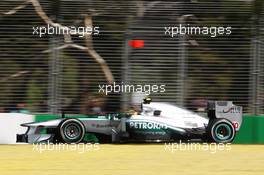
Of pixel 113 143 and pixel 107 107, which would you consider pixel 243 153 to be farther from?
pixel 107 107

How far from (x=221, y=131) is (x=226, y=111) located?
0.64 m

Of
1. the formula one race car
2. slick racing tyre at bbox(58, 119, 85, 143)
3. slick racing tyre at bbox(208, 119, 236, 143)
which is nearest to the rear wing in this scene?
the formula one race car

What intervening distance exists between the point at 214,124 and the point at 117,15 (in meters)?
3.93

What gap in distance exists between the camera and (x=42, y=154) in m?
13.4

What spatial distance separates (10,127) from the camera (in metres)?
16.3

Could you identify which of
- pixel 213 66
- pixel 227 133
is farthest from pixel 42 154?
pixel 213 66
